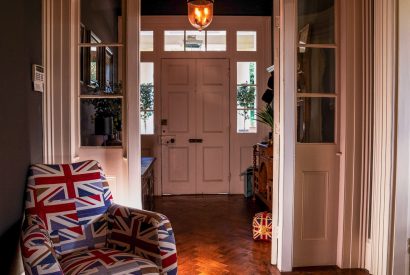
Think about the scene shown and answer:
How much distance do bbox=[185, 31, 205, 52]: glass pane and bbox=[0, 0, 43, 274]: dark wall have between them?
141 inches

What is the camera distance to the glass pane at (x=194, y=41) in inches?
234

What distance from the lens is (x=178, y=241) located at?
12.2ft

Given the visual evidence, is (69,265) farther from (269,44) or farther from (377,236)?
(269,44)

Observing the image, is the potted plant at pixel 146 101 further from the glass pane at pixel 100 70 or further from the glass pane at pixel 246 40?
the glass pane at pixel 100 70

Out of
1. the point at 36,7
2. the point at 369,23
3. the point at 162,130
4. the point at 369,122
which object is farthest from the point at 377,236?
the point at 162,130

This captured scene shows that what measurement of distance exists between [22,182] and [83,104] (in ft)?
3.19

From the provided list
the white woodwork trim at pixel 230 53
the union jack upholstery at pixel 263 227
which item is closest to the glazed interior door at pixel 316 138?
the union jack upholstery at pixel 263 227

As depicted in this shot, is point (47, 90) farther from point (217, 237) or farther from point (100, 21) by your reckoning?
point (217, 237)

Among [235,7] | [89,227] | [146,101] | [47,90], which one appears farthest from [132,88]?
[235,7]

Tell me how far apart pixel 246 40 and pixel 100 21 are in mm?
3268

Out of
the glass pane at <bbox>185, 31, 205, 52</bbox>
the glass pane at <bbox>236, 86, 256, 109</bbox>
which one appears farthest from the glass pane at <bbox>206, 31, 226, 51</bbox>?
the glass pane at <bbox>236, 86, 256, 109</bbox>

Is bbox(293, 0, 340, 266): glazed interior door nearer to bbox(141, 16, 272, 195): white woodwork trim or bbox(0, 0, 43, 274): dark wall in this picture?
bbox(0, 0, 43, 274): dark wall

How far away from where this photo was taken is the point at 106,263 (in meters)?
1.88

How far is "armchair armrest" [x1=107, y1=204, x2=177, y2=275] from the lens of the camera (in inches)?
76.7
